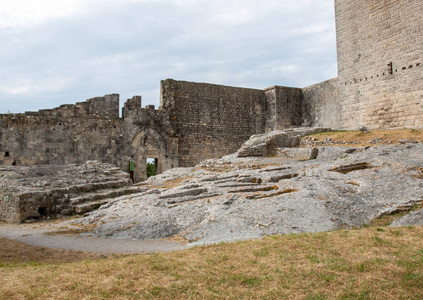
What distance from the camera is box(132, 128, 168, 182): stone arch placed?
2089 cm

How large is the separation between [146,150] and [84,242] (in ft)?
45.1

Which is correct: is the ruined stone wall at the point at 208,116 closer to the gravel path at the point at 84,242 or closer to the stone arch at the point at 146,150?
the stone arch at the point at 146,150

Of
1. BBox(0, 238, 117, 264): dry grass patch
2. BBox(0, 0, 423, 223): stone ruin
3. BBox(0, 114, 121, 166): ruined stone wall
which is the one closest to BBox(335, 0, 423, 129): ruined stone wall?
BBox(0, 0, 423, 223): stone ruin

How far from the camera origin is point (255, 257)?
17.1 ft

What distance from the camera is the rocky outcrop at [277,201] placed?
7.53 meters

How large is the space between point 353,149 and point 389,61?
584cm

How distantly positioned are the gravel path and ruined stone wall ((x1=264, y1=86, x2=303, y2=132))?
17490mm

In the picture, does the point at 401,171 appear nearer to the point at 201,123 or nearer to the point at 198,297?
the point at 198,297

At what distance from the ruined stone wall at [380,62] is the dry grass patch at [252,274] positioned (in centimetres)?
1117

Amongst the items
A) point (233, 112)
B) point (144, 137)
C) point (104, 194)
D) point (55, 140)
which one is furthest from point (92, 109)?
point (104, 194)

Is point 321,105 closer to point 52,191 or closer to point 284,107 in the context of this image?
point 284,107

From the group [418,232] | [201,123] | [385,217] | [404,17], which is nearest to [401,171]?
[385,217]

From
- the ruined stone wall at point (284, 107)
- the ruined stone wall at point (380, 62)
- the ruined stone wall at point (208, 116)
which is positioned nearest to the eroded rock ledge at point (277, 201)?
the ruined stone wall at point (380, 62)

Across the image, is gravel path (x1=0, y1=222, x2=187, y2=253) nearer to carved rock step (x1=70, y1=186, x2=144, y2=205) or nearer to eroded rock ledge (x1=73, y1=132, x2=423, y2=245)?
eroded rock ledge (x1=73, y1=132, x2=423, y2=245)
